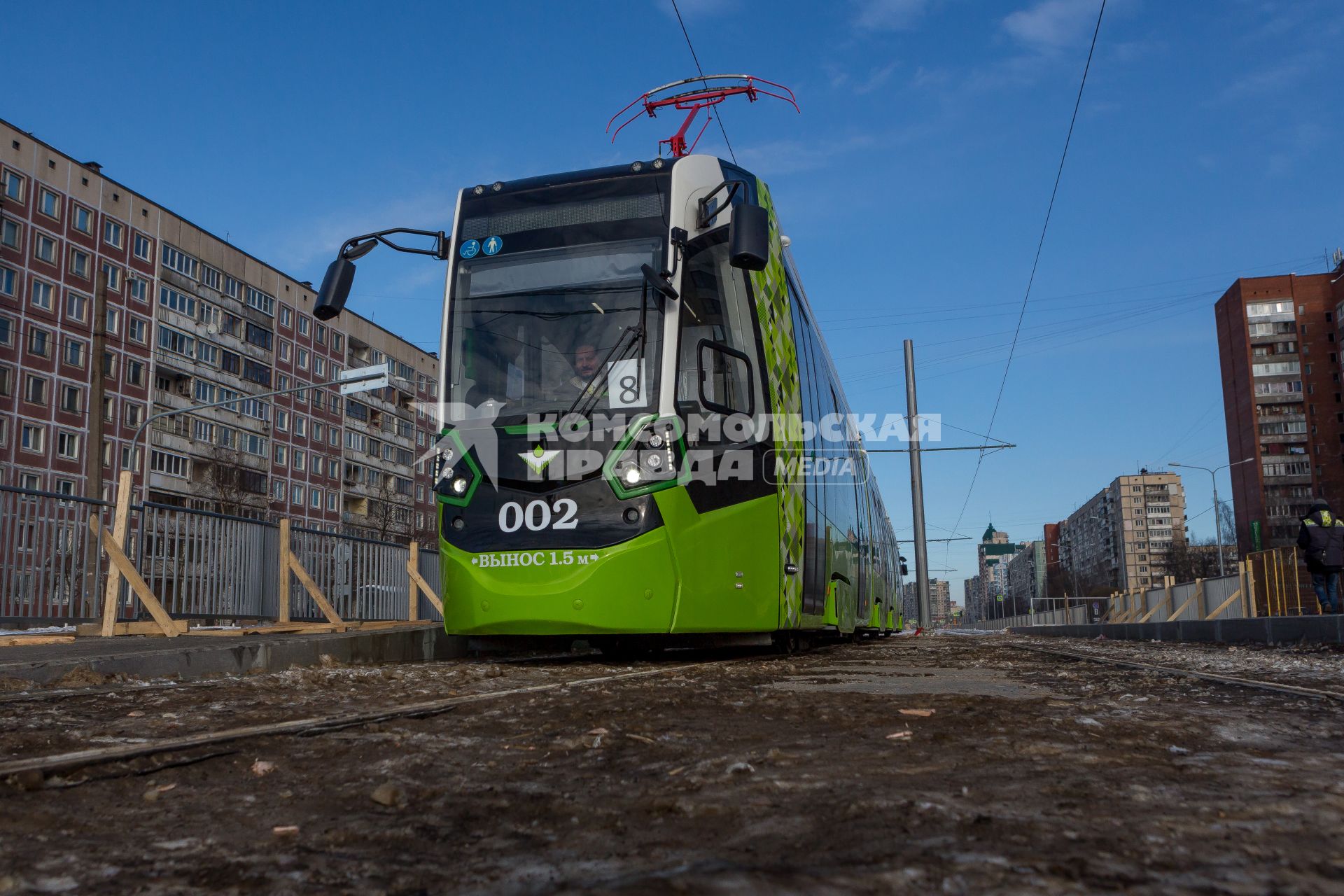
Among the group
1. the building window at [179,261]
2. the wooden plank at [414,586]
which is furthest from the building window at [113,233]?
the wooden plank at [414,586]

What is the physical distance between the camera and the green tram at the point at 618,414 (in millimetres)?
7664

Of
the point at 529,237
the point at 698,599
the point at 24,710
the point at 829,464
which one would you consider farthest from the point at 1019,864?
the point at 829,464

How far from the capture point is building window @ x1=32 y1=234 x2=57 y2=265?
5150 centimetres

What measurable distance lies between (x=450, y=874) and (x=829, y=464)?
10.5 metres

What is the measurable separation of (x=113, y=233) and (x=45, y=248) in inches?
166

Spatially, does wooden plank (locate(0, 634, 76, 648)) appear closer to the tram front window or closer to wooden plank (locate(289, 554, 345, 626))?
wooden plank (locate(289, 554, 345, 626))

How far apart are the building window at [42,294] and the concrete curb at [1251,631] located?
49584 mm

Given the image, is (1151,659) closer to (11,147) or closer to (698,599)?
(698,599)

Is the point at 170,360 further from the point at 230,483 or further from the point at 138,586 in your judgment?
the point at 138,586

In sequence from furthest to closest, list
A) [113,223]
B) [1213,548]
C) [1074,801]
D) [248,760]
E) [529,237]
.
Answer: [1213,548] < [113,223] < [529,237] < [248,760] < [1074,801]

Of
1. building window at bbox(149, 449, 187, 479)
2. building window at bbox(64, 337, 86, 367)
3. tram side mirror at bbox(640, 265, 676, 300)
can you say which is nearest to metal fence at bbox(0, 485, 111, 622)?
tram side mirror at bbox(640, 265, 676, 300)

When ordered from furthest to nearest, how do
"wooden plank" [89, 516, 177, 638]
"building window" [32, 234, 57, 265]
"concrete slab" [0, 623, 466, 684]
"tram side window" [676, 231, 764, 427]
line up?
"building window" [32, 234, 57, 265] < "wooden plank" [89, 516, 177, 638] < "tram side window" [676, 231, 764, 427] < "concrete slab" [0, 623, 466, 684]

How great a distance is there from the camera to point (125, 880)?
70.7 inches

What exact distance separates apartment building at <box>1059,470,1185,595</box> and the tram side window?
150279 mm
